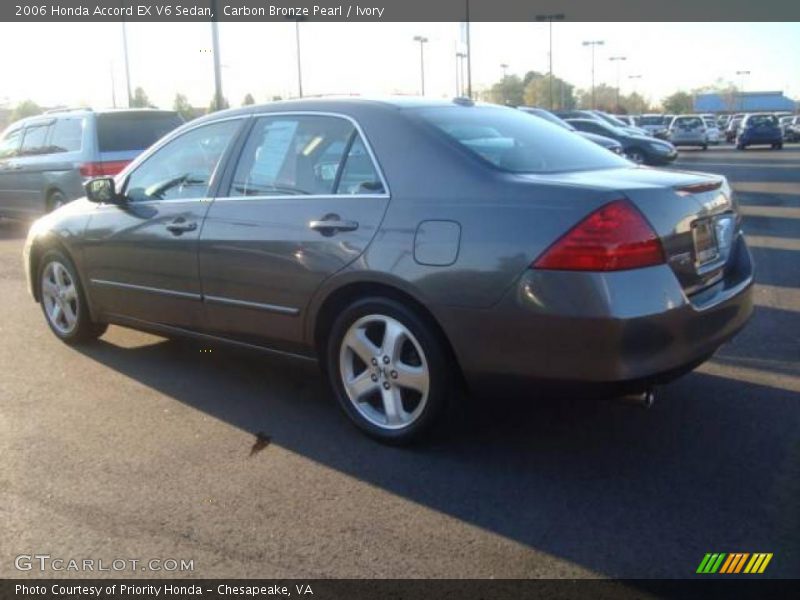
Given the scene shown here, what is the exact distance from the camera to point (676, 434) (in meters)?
4.22

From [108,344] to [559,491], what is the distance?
152 inches

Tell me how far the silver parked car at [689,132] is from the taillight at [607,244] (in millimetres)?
37148

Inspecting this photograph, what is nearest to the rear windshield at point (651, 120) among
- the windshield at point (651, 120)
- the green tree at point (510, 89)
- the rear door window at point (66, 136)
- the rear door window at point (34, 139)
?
the windshield at point (651, 120)

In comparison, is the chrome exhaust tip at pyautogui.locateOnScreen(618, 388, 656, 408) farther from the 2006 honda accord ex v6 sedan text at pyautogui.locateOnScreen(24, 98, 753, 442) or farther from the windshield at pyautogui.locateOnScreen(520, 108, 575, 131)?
the windshield at pyautogui.locateOnScreen(520, 108, 575, 131)

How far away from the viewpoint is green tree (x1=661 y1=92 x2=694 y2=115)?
114m

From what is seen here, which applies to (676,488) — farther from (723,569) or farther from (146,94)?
(146,94)

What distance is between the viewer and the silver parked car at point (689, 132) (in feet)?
126

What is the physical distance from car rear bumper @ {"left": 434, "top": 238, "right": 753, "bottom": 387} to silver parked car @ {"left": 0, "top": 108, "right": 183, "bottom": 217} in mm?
9011

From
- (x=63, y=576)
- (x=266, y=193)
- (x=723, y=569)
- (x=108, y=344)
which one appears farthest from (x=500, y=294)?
(x=108, y=344)

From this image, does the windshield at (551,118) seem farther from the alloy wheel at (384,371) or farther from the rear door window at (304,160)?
the alloy wheel at (384,371)

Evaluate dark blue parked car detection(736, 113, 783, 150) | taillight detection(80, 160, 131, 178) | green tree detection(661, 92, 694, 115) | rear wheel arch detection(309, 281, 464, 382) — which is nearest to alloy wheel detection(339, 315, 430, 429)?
rear wheel arch detection(309, 281, 464, 382)

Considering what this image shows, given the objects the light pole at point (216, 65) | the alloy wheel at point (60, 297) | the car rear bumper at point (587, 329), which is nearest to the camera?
the car rear bumper at point (587, 329)

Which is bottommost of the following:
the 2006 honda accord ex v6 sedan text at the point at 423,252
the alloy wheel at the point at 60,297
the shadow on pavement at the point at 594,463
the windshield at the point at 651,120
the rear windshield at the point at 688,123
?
the shadow on pavement at the point at 594,463

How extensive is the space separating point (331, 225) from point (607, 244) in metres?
1.40
